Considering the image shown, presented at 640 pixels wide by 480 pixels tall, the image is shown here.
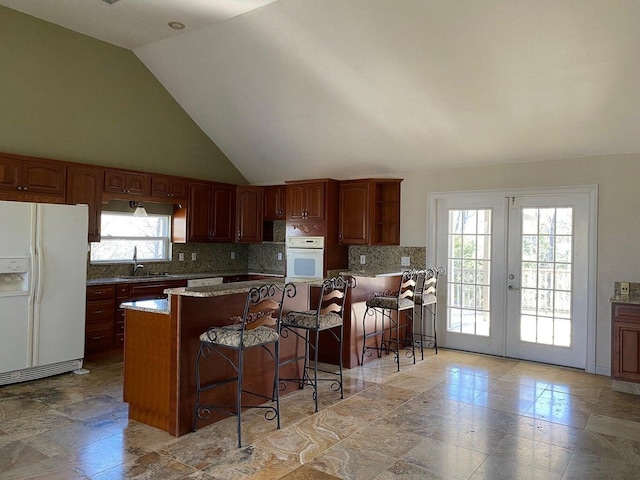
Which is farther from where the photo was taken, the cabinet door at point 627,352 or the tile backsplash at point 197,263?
the tile backsplash at point 197,263

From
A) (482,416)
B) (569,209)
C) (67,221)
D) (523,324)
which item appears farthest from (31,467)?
(569,209)

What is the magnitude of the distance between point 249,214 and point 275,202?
45cm


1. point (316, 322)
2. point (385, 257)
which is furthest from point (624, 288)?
point (316, 322)

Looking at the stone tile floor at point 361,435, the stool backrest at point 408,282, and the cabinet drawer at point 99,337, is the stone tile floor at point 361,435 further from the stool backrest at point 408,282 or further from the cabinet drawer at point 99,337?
the stool backrest at point 408,282

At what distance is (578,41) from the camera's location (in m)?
3.76

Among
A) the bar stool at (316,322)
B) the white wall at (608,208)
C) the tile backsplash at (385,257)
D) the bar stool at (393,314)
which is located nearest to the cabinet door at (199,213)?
the tile backsplash at (385,257)

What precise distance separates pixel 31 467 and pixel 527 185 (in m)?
5.28

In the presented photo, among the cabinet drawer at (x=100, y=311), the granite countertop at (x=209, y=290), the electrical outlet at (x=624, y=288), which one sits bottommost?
the cabinet drawer at (x=100, y=311)

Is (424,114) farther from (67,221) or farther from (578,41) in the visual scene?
(67,221)

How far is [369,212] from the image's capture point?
20.7 feet

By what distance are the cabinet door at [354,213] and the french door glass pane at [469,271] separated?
111 centimetres

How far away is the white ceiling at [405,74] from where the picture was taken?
383 centimetres

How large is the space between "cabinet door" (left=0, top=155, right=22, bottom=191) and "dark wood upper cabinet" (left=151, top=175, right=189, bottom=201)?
5.36ft

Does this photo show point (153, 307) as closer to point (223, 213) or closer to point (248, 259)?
point (223, 213)
